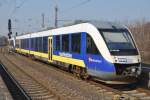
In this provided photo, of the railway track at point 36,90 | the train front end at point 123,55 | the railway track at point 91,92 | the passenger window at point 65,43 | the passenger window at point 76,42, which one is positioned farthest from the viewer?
the passenger window at point 65,43

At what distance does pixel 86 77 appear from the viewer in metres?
18.1

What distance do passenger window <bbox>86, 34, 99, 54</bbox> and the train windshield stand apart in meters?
0.69

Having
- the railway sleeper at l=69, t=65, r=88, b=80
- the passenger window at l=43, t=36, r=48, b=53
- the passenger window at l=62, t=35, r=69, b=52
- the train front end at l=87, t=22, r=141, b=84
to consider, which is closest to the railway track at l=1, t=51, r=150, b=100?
the railway sleeper at l=69, t=65, r=88, b=80

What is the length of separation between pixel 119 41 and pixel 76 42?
345 centimetres

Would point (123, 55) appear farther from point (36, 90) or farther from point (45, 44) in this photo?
point (45, 44)

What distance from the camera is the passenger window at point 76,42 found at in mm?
18487

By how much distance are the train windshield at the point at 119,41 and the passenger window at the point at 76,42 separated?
7.81 ft

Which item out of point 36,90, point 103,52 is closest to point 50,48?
point 36,90

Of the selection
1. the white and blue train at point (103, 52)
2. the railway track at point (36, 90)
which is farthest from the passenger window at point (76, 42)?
the railway track at point (36, 90)

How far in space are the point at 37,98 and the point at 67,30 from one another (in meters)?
8.21

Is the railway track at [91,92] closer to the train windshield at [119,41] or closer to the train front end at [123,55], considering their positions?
the train front end at [123,55]

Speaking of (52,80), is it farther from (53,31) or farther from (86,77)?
(53,31)

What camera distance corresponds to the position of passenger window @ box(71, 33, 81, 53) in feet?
60.7

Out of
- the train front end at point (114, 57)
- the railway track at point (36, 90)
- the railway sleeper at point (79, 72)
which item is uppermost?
the train front end at point (114, 57)
